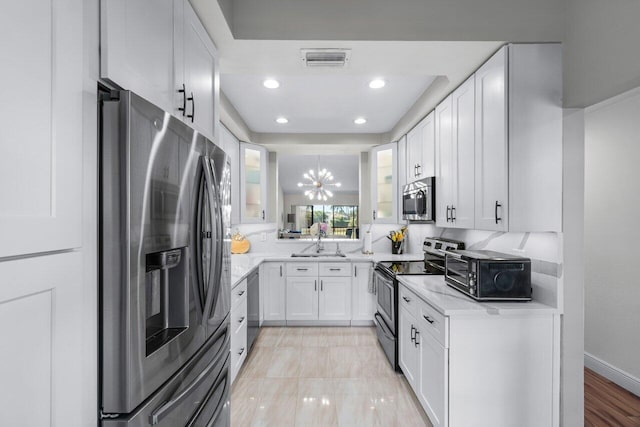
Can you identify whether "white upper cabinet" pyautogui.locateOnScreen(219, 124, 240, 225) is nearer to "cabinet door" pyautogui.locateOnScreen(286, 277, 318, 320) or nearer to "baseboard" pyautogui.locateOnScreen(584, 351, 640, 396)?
"cabinet door" pyautogui.locateOnScreen(286, 277, 318, 320)

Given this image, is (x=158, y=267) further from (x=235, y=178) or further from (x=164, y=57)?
(x=235, y=178)

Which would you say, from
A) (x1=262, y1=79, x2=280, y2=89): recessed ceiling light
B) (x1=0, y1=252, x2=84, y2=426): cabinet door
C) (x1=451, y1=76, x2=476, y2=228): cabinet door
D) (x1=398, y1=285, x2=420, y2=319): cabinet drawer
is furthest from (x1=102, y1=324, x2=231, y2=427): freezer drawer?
(x1=262, y1=79, x2=280, y2=89): recessed ceiling light

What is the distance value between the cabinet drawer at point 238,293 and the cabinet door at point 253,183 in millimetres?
1264

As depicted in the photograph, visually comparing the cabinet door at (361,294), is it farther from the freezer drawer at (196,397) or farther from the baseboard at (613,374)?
the freezer drawer at (196,397)

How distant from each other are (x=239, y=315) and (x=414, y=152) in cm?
246

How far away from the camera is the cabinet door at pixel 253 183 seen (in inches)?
162

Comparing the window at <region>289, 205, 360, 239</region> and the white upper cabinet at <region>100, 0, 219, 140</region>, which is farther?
the window at <region>289, 205, 360, 239</region>

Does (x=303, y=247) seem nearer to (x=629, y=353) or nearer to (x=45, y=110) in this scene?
(x=629, y=353)

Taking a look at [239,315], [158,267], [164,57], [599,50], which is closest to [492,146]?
[599,50]

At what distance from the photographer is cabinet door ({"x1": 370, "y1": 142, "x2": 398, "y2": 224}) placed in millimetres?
4230

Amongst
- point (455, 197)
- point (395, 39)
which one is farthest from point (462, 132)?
point (395, 39)

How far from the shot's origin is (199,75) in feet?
5.28

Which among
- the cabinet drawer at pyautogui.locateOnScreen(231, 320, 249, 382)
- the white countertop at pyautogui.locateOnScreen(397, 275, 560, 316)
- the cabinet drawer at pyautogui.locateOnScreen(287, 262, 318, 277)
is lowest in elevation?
the cabinet drawer at pyautogui.locateOnScreen(231, 320, 249, 382)

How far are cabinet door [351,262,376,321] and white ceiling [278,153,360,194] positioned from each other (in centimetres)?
137
